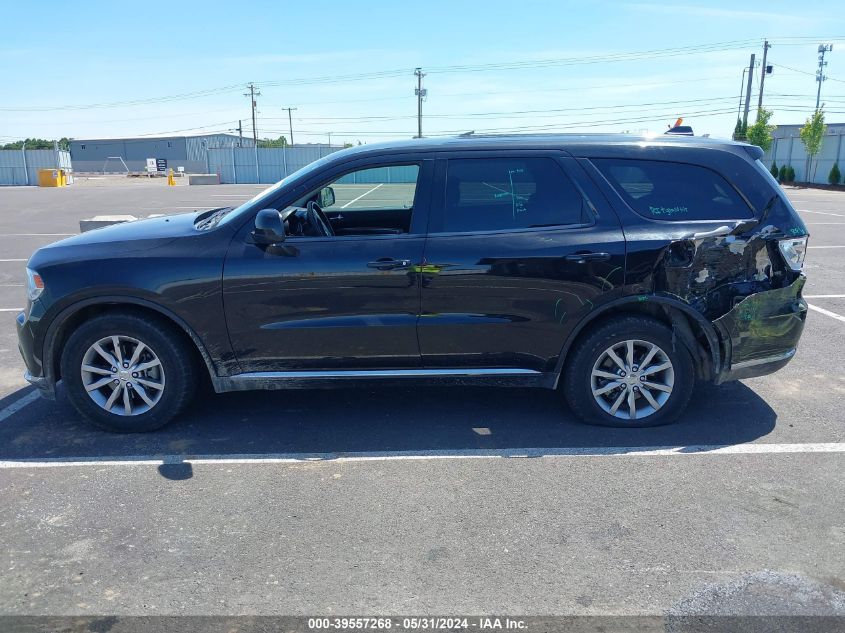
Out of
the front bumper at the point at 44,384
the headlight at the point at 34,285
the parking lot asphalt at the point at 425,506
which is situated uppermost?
the headlight at the point at 34,285

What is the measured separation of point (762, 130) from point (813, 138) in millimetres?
5455

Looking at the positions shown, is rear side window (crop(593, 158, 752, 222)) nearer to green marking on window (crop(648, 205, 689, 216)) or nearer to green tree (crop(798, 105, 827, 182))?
green marking on window (crop(648, 205, 689, 216))

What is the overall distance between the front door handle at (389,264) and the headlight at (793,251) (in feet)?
7.94

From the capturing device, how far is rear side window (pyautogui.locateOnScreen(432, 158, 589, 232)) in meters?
4.56

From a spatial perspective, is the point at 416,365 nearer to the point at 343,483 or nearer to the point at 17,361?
the point at 343,483

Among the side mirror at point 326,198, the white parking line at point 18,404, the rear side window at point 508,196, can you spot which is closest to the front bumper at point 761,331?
the rear side window at point 508,196

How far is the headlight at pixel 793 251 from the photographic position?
4562 mm

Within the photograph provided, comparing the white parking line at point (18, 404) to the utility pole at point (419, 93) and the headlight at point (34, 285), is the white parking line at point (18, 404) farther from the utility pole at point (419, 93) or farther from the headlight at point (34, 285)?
the utility pole at point (419, 93)

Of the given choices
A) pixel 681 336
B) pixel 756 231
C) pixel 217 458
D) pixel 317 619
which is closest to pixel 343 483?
pixel 217 458

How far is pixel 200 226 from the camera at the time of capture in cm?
487

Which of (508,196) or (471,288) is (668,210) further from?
(471,288)

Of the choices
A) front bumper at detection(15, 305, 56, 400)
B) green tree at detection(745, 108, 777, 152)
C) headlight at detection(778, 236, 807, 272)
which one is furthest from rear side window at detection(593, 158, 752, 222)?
green tree at detection(745, 108, 777, 152)

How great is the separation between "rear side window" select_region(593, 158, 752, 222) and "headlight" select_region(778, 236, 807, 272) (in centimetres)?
30

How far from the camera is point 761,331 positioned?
4656mm
